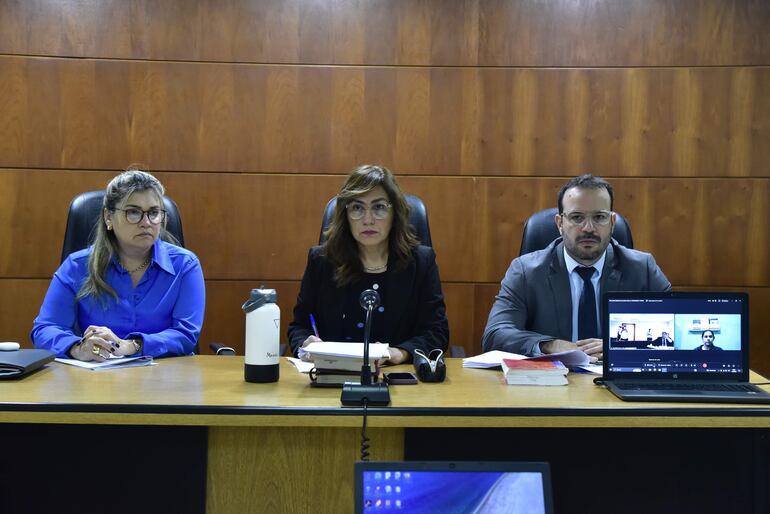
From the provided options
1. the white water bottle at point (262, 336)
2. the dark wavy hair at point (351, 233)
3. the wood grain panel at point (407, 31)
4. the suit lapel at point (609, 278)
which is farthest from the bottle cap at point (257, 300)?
the wood grain panel at point (407, 31)

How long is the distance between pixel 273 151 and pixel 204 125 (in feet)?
1.17

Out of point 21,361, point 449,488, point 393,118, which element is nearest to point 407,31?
point 393,118

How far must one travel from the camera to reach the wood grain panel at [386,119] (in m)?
3.55

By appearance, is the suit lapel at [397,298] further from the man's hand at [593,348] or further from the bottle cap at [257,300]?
the bottle cap at [257,300]

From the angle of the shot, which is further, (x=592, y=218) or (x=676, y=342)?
(x=592, y=218)

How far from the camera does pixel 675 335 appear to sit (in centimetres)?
186

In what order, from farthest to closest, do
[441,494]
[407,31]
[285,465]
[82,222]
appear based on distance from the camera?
[407,31]
[82,222]
[285,465]
[441,494]

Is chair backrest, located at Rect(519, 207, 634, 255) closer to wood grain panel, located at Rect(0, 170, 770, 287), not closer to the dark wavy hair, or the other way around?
the dark wavy hair

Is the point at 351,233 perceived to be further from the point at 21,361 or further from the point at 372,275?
the point at 21,361

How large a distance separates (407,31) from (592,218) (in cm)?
157

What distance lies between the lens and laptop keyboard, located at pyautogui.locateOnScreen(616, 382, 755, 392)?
1.81 meters

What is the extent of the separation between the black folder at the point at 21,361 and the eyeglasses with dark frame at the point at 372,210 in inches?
40.3

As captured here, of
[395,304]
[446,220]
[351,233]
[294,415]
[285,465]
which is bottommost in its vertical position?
[285,465]

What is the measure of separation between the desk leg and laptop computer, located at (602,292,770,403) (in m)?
0.61
